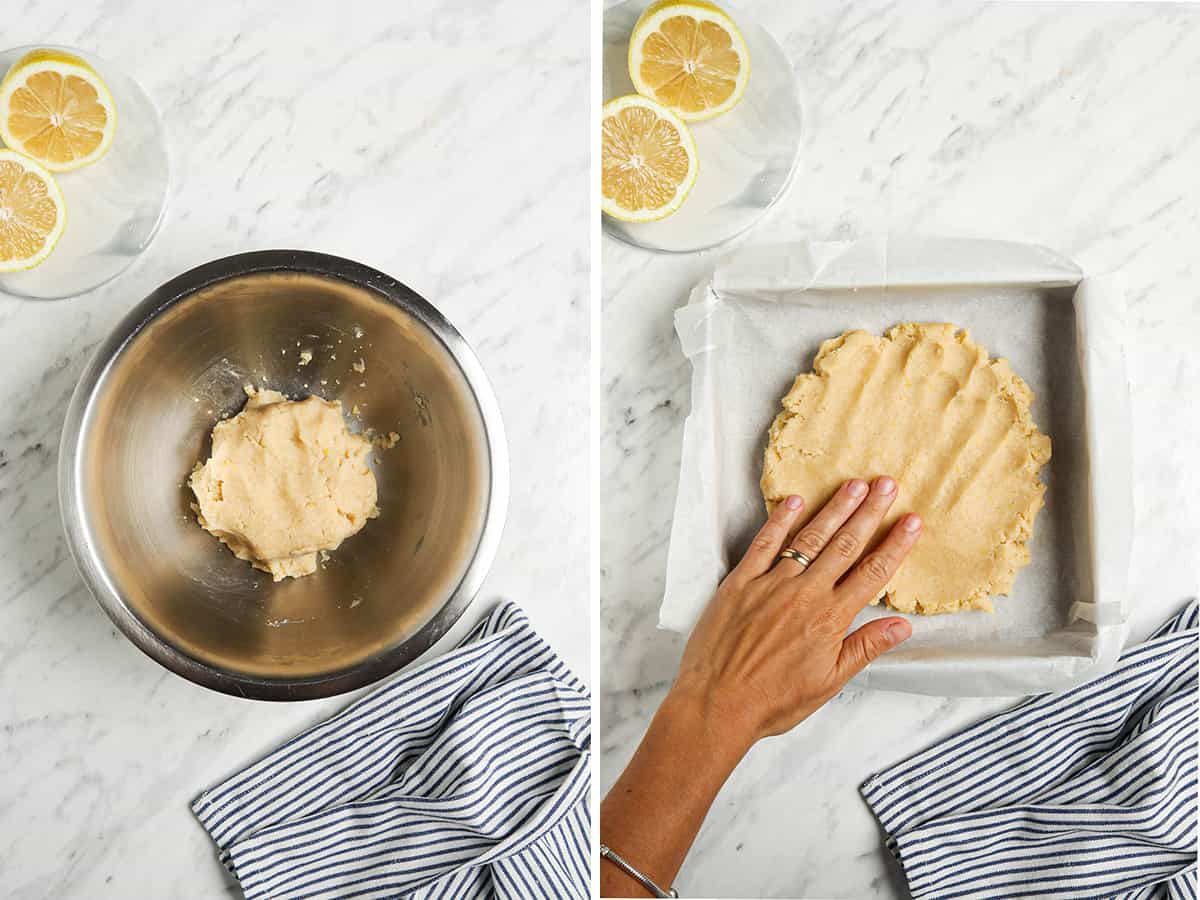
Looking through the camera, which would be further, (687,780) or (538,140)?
(538,140)

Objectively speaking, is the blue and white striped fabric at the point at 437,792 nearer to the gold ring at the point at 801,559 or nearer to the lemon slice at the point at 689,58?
the gold ring at the point at 801,559

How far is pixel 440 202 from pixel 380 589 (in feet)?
1.31

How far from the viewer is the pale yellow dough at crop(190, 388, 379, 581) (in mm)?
823

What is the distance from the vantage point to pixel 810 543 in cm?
85

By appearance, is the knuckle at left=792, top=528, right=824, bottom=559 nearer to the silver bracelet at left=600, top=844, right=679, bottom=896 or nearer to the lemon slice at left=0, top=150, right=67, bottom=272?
the silver bracelet at left=600, top=844, right=679, bottom=896

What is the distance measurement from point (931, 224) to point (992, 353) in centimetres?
15

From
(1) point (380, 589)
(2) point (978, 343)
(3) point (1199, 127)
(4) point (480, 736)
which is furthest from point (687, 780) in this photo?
(3) point (1199, 127)

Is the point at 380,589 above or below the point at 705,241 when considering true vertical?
below

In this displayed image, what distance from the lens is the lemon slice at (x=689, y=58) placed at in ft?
2.79

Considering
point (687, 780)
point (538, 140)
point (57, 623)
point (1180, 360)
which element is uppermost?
point (538, 140)

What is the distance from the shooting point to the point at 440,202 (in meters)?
0.90

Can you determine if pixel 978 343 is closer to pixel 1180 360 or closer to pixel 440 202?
pixel 1180 360

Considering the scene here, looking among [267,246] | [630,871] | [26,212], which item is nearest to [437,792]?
[630,871]

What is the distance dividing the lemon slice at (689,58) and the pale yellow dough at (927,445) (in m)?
0.28
